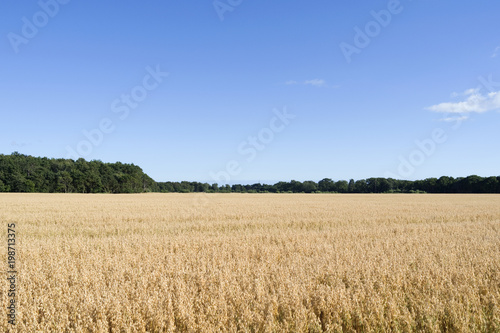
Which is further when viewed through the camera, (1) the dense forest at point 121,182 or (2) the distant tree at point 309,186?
(2) the distant tree at point 309,186

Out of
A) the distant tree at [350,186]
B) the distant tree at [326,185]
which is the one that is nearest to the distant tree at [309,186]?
the distant tree at [326,185]

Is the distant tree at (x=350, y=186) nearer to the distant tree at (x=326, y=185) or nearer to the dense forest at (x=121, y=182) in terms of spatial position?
the dense forest at (x=121, y=182)

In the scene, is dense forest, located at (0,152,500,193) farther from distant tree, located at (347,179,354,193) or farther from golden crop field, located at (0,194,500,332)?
golden crop field, located at (0,194,500,332)

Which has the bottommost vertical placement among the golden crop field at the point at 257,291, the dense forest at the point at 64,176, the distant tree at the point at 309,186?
the golden crop field at the point at 257,291

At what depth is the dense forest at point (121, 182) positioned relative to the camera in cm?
8313

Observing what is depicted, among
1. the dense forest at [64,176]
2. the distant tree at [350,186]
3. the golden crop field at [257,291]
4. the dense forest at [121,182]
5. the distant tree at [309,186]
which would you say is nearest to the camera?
the golden crop field at [257,291]

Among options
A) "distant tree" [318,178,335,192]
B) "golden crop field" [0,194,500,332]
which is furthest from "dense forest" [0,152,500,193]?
"golden crop field" [0,194,500,332]

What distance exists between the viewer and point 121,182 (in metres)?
99.3

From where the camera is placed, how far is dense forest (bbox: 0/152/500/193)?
273 ft

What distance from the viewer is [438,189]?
108375 millimetres

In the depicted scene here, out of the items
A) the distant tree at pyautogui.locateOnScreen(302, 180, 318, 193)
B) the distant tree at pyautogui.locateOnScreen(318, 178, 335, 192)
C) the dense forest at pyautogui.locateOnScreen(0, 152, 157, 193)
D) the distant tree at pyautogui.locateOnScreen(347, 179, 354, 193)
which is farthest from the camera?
the distant tree at pyautogui.locateOnScreen(318, 178, 335, 192)

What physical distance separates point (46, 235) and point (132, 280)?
8.84 metres

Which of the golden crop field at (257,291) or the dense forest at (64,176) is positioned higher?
the dense forest at (64,176)

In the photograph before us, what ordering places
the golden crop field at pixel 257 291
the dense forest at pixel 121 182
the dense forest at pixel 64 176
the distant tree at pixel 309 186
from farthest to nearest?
1. the distant tree at pixel 309 186
2. the dense forest at pixel 121 182
3. the dense forest at pixel 64 176
4. the golden crop field at pixel 257 291
